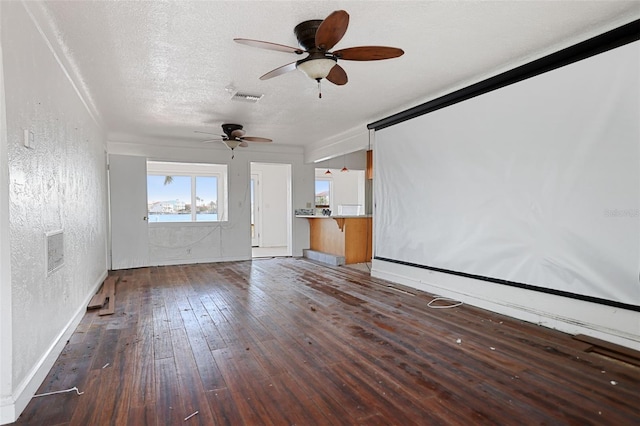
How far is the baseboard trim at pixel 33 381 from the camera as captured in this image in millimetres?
1854

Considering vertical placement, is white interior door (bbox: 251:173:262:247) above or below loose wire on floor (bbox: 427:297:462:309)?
above

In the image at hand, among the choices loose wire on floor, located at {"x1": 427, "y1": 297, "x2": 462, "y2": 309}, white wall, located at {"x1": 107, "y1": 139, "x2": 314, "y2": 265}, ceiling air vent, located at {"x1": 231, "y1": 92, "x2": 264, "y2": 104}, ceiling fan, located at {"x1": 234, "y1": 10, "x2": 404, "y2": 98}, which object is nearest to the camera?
ceiling fan, located at {"x1": 234, "y1": 10, "x2": 404, "y2": 98}

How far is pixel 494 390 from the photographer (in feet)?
6.98

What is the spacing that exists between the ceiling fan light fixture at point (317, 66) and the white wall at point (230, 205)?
5.02 metres

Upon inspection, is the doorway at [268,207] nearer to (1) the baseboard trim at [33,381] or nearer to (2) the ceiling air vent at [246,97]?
(2) the ceiling air vent at [246,97]

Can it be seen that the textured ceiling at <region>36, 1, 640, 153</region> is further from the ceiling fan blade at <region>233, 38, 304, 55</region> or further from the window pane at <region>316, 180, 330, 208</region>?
the window pane at <region>316, 180, 330, 208</region>

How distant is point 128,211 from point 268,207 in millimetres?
3943

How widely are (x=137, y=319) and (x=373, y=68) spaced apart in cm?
351

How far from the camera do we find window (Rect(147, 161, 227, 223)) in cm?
882

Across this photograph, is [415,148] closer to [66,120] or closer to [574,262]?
[574,262]

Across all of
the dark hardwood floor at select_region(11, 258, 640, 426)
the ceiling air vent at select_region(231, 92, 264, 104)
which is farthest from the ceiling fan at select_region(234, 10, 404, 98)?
the dark hardwood floor at select_region(11, 258, 640, 426)

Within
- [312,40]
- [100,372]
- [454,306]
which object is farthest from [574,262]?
[100,372]

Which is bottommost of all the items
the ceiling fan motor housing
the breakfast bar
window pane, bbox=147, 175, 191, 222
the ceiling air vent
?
the breakfast bar

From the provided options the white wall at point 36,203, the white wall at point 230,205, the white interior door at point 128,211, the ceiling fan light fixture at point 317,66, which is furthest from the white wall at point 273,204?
the ceiling fan light fixture at point 317,66
